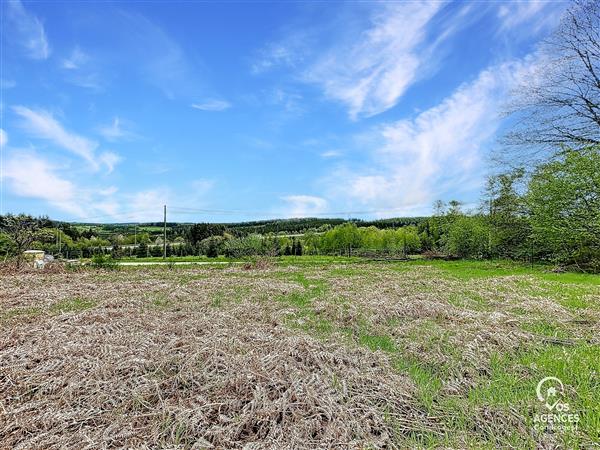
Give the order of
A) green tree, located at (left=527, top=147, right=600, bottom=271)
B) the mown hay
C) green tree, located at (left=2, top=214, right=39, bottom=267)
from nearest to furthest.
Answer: the mown hay < green tree, located at (left=527, top=147, right=600, bottom=271) < green tree, located at (left=2, top=214, right=39, bottom=267)

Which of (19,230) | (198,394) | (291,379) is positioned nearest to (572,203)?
(291,379)

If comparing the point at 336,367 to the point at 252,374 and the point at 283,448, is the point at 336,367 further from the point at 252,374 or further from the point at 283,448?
the point at 283,448

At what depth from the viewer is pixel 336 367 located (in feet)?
11.8

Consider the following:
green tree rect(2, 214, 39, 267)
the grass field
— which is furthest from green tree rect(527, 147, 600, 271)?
green tree rect(2, 214, 39, 267)

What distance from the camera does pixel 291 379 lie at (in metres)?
3.25

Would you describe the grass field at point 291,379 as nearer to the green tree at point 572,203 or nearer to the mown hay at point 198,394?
the mown hay at point 198,394

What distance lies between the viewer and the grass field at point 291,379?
2.60 meters

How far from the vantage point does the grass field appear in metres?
2.60

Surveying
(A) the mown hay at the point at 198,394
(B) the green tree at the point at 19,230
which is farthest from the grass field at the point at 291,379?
(B) the green tree at the point at 19,230

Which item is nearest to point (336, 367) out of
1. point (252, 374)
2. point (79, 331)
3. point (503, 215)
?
point (252, 374)

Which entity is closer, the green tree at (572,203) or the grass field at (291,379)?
the grass field at (291,379)

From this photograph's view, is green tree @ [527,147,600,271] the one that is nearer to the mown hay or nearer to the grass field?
the grass field

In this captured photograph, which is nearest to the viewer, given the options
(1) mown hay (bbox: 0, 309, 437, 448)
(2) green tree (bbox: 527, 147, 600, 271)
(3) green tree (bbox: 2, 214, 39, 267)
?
(1) mown hay (bbox: 0, 309, 437, 448)

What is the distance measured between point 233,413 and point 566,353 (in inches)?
165
